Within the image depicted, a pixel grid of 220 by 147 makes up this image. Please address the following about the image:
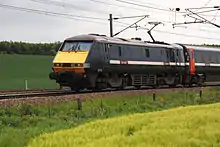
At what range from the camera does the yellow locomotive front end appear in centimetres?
2355

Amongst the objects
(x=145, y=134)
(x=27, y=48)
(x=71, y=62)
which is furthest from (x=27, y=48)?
(x=145, y=134)

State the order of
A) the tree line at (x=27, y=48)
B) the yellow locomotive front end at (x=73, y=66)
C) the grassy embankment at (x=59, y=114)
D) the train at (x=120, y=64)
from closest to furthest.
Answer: the grassy embankment at (x=59, y=114) → the yellow locomotive front end at (x=73, y=66) → the train at (x=120, y=64) → the tree line at (x=27, y=48)

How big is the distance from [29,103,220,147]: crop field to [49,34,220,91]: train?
10660mm

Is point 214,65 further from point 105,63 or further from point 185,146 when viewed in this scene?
point 185,146

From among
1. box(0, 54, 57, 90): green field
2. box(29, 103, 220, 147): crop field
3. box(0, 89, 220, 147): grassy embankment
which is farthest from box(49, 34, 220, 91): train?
box(0, 54, 57, 90): green field

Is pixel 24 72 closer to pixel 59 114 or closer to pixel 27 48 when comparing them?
pixel 27 48

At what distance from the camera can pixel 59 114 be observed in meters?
17.3

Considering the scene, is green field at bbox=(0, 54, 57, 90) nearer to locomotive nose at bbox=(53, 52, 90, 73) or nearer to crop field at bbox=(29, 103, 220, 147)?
locomotive nose at bbox=(53, 52, 90, 73)

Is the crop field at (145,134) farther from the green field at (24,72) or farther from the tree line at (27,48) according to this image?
the tree line at (27,48)

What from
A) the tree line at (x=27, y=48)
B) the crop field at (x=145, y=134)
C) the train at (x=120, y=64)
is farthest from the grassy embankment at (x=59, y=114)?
the tree line at (x=27, y=48)

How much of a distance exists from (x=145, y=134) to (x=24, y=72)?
35124 mm

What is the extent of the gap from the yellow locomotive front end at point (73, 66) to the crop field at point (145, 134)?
10241 mm

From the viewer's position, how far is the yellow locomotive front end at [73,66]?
2355cm

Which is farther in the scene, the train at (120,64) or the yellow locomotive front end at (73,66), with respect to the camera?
the train at (120,64)
